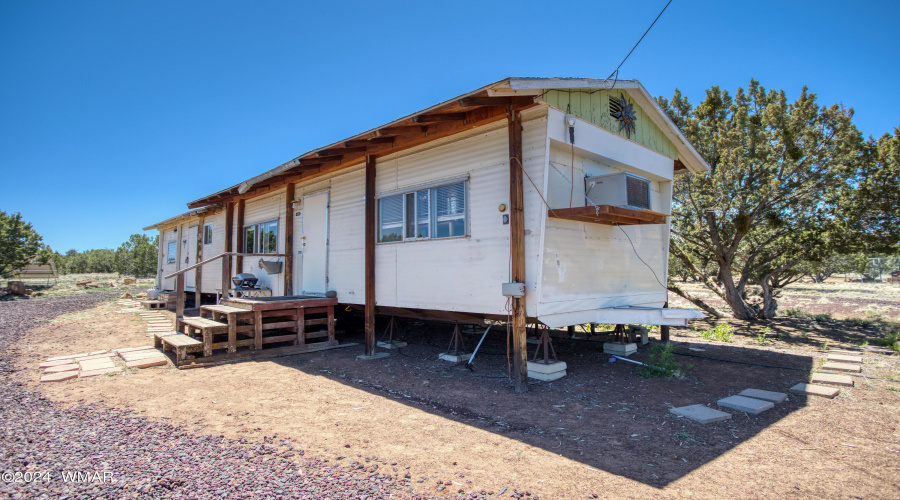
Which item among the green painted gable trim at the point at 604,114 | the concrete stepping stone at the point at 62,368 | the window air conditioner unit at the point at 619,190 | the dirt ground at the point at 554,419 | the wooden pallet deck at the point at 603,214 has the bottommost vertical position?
the dirt ground at the point at 554,419

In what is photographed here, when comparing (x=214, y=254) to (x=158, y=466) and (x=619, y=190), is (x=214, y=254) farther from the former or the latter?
(x=619, y=190)

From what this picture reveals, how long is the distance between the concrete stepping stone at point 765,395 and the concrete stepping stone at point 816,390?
315mm

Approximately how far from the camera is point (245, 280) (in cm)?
1062

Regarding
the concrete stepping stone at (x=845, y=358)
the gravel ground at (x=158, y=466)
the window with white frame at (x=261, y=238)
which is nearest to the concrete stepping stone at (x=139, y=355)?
the gravel ground at (x=158, y=466)

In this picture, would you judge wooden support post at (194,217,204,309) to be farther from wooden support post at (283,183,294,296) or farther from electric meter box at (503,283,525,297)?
electric meter box at (503,283,525,297)

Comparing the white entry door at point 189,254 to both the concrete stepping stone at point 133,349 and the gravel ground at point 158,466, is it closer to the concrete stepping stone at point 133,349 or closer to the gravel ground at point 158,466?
the concrete stepping stone at point 133,349

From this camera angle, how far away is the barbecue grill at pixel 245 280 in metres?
10.4

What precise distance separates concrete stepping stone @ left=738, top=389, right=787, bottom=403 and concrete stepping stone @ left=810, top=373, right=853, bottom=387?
97cm

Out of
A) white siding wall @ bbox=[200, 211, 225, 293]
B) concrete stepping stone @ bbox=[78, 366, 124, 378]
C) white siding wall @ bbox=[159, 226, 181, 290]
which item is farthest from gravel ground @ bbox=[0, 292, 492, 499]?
white siding wall @ bbox=[159, 226, 181, 290]

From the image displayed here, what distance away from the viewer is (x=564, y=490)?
9.85 feet

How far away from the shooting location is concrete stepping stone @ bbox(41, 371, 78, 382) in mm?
5762

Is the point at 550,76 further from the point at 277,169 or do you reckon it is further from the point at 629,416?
the point at 277,169

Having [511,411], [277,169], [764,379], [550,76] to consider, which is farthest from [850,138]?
[277,169]

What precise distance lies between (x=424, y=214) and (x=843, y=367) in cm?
664
